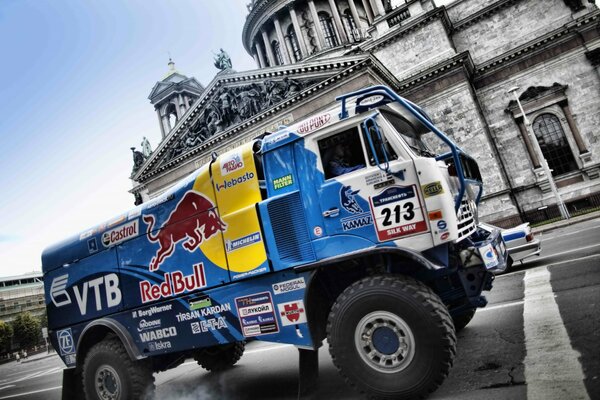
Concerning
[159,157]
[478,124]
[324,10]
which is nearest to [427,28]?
[478,124]

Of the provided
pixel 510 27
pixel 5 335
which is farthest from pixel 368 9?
pixel 5 335

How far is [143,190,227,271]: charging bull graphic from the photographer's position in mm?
4949

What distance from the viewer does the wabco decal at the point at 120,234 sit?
5.74m

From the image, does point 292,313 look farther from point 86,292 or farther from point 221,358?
point 86,292

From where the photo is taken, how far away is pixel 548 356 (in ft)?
12.4

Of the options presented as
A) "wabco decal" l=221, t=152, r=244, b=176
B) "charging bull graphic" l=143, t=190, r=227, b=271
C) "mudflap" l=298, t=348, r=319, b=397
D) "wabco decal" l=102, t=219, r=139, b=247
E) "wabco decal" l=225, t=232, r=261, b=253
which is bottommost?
"mudflap" l=298, t=348, r=319, b=397

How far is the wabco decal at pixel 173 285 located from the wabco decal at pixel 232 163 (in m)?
1.35

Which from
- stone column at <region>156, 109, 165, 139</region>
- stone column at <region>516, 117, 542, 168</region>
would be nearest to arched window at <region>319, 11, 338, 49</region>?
stone column at <region>516, 117, 542, 168</region>

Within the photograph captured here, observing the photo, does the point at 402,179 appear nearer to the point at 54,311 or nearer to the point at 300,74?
the point at 54,311

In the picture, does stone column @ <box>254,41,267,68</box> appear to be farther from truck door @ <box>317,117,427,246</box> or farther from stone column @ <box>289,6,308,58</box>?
truck door @ <box>317,117,427,246</box>

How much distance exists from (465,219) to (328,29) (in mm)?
41818

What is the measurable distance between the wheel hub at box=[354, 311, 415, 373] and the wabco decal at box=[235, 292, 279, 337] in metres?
1.14

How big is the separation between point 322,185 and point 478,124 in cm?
2418

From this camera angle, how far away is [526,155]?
2516cm
